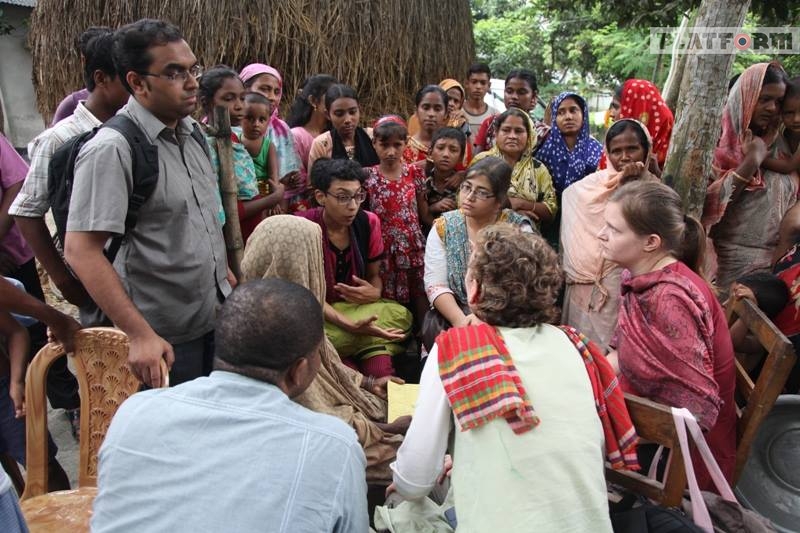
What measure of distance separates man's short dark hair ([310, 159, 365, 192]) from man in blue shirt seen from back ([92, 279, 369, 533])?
1.89 metres

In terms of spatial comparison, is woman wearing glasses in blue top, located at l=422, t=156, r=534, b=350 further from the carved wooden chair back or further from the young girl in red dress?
the carved wooden chair back

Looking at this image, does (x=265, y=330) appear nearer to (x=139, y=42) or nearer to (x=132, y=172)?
(x=132, y=172)

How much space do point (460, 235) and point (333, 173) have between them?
78 centimetres

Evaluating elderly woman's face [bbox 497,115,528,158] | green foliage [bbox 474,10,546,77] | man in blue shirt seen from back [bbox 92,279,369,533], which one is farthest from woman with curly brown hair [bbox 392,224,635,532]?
green foliage [bbox 474,10,546,77]

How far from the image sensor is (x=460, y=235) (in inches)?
125

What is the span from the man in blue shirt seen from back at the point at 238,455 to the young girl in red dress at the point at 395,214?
2.41 m

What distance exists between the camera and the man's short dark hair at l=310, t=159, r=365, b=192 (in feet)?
10.3

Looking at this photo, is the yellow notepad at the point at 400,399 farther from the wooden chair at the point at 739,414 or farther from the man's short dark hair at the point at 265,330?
the man's short dark hair at the point at 265,330

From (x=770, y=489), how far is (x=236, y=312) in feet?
7.38

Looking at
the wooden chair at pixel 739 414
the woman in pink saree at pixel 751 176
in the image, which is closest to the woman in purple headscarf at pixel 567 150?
the woman in pink saree at pixel 751 176

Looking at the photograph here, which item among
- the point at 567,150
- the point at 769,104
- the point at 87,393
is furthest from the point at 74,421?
the point at 769,104


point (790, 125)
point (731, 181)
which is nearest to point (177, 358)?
point (731, 181)

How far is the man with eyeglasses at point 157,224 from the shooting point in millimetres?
1909

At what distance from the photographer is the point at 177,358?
2332mm
